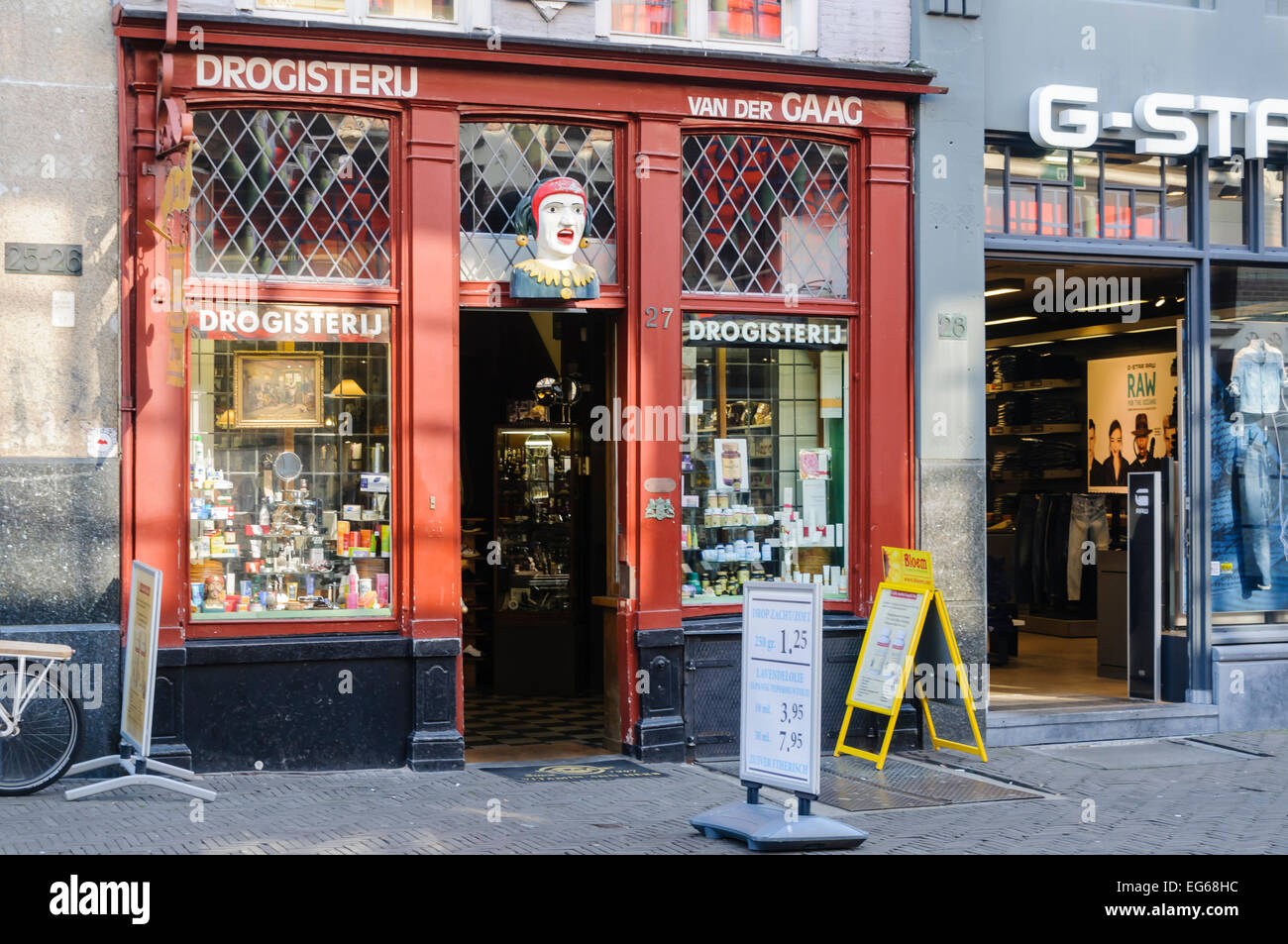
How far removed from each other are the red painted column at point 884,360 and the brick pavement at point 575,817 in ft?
6.38

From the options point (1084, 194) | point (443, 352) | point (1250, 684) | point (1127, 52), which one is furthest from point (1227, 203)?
point (443, 352)

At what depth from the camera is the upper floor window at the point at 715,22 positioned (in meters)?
10.5

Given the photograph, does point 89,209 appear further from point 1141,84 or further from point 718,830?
point 1141,84

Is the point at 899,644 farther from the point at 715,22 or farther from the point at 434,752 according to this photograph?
the point at 715,22

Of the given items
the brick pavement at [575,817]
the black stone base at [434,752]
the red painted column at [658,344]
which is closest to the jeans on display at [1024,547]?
the brick pavement at [575,817]

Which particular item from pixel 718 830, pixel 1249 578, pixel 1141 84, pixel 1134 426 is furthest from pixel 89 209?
pixel 1134 426

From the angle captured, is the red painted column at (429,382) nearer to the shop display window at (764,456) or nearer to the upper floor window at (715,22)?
the upper floor window at (715,22)

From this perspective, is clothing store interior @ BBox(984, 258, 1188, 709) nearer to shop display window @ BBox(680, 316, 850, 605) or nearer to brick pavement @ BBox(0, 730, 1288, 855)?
shop display window @ BBox(680, 316, 850, 605)

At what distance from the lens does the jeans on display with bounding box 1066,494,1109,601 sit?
1644 cm

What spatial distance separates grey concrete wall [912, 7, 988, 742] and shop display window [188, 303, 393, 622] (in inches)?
156

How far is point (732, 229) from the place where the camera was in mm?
10828

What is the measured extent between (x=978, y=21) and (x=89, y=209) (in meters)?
6.48

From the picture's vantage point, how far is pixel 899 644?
407 inches

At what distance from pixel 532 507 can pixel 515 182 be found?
157 inches
